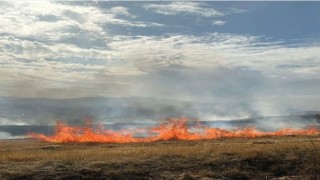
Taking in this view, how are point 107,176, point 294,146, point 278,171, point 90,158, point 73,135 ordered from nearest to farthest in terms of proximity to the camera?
point 107,176
point 278,171
point 90,158
point 294,146
point 73,135

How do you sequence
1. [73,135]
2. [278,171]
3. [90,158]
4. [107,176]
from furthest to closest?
[73,135] < [90,158] < [278,171] < [107,176]

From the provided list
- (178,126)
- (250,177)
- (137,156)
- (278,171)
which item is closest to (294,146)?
(278,171)

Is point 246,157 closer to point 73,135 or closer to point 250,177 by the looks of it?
point 250,177

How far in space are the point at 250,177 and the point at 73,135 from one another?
48418 mm

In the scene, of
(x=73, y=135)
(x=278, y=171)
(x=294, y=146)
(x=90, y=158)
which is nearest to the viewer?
(x=278, y=171)

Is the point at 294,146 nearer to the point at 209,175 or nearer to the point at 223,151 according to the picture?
the point at 223,151

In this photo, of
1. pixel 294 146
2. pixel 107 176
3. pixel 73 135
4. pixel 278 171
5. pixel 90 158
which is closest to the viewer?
pixel 107 176

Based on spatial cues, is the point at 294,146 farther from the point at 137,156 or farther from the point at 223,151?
the point at 137,156

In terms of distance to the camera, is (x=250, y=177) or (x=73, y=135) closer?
(x=250, y=177)

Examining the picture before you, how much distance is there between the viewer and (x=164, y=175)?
31.1 m

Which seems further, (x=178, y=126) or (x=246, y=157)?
(x=178, y=126)

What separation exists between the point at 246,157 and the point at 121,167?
8.80 metres

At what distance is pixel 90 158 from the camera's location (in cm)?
3569

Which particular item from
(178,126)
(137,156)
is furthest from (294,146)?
(178,126)
